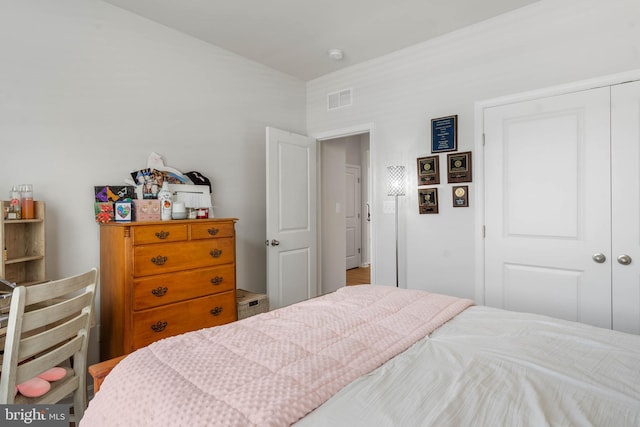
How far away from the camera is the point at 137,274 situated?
2.18 metres

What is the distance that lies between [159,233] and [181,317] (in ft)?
2.00

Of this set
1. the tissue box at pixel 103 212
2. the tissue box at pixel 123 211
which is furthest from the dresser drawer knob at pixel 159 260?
the tissue box at pixel 103 212

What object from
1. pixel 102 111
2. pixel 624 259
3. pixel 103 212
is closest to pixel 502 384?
pixel 624 259

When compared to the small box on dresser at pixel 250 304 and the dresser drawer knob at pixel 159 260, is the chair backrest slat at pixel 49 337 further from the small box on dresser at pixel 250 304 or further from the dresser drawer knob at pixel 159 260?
the small box on dresser at pixel 250 304

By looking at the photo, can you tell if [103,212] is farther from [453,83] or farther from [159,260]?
[453,83]

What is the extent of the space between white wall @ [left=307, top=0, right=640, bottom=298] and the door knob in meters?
0.90

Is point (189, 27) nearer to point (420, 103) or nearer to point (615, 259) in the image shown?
point (420, 103)

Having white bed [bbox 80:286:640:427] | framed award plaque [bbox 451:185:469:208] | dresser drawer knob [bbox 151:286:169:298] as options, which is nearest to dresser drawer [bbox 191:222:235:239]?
dresser drawer knob [bbox 151:286:169:298]

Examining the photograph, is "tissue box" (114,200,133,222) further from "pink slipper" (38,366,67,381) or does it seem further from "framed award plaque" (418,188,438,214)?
"framed award plaque" (418,188,438,214)

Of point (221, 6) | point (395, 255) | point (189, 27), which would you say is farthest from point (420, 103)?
point (189, 27)

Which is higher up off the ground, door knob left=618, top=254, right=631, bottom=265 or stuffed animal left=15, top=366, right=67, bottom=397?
door knob left=618, top=254, right=631, bottom=265

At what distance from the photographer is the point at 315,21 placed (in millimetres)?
2789

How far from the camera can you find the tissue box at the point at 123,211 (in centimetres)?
236

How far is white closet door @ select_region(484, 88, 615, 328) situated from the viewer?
235 centimetres
